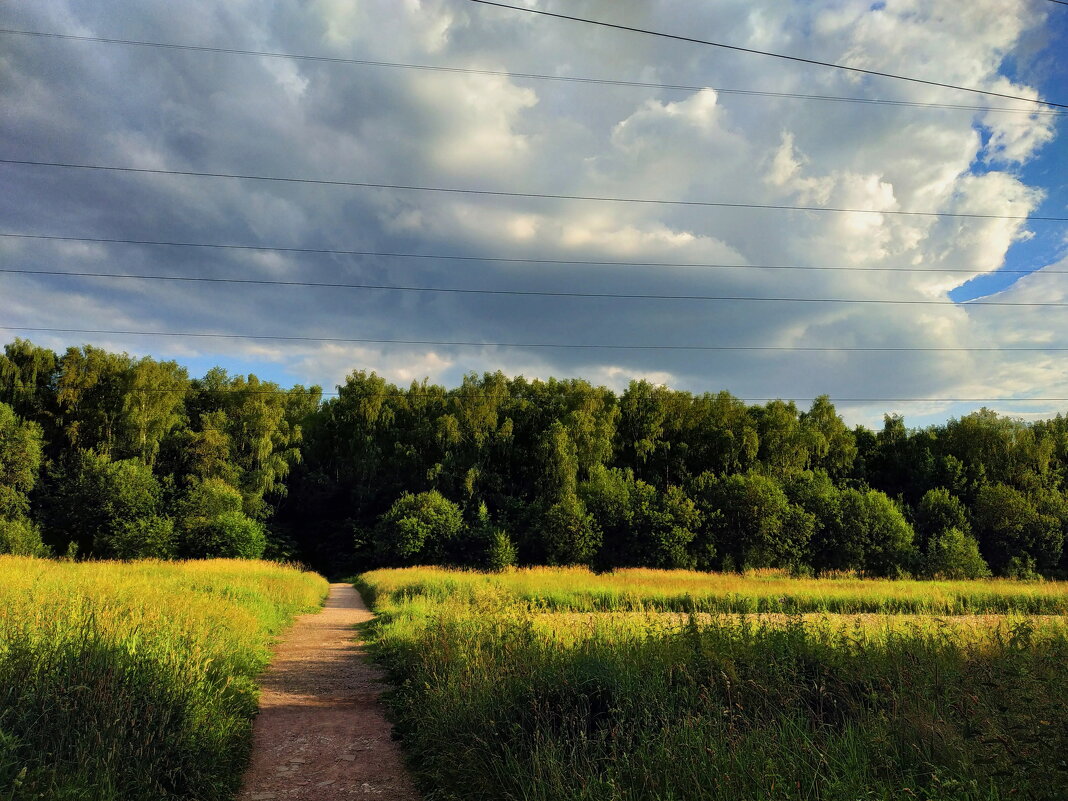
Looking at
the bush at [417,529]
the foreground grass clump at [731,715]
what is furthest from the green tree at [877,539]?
the foreground grass clump at [731,715]

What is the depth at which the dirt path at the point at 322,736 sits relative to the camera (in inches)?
210

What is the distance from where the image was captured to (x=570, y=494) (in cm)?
4900

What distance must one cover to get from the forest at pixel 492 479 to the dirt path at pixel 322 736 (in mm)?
36257

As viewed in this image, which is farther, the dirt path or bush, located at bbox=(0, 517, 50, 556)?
bush, located at bbox=(0, 517, 50, 556)

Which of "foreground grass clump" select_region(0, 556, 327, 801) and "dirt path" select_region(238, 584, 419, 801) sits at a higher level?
"foreground grass clump" select_region(0, 556, 327, 801)

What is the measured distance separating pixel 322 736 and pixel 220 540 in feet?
146

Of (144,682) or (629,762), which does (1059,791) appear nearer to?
(629,762)

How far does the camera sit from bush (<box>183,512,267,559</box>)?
45.2 meters

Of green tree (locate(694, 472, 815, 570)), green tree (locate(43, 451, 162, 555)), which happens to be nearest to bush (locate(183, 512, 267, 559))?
green tree (locate(43, 451, 162, 555))

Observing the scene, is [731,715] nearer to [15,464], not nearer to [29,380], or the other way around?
[15,464]

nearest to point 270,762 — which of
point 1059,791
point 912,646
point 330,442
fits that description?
point 1059,791

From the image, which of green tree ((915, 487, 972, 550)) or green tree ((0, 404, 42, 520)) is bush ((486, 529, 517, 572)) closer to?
green tree ((0, 404, 42, 520))

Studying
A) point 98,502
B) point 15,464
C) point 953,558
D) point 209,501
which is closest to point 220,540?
point 209,501

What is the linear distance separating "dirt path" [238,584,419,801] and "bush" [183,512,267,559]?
38667 mm
